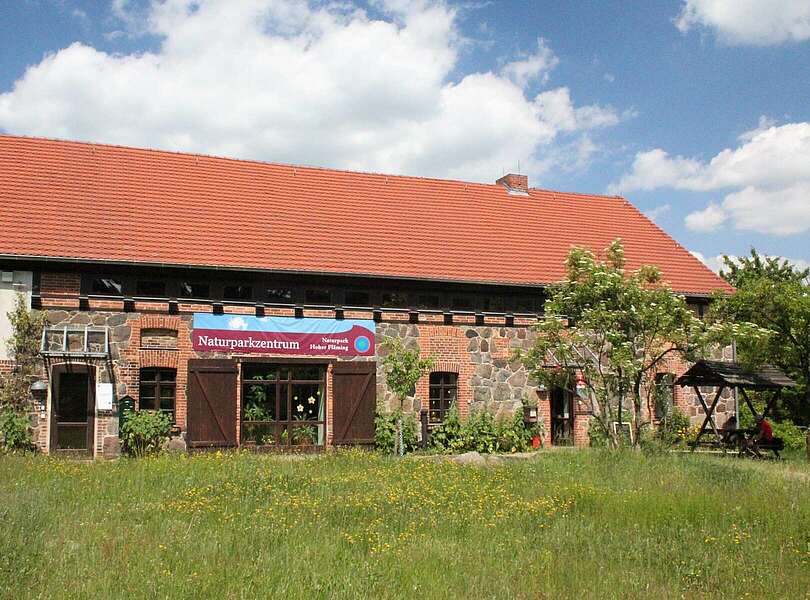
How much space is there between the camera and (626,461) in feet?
50.5

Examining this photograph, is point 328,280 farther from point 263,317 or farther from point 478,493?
point 478,493

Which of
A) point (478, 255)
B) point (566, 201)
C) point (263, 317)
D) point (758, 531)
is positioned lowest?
point (758, 531)

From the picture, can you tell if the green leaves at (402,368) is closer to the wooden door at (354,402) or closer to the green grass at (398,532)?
the wooden door at (354,402)

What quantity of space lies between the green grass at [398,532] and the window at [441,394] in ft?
20.1

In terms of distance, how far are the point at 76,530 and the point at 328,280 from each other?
454 inches

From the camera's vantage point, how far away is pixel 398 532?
964cm

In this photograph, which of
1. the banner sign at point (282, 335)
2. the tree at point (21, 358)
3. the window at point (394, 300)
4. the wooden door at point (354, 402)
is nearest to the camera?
the tree at point (21, 358)

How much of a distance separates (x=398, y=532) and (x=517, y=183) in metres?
18.4

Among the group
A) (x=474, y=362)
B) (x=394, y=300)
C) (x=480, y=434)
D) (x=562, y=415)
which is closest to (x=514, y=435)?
(x=480, y=434)

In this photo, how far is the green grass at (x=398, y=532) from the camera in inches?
292

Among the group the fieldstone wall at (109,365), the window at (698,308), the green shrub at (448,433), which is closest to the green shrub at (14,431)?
the fieldstone wall at (109,365)

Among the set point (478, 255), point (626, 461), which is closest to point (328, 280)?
point (478, 255)

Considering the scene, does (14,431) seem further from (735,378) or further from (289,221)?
(735,378)

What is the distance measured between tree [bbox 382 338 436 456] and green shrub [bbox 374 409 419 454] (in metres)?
0.28
